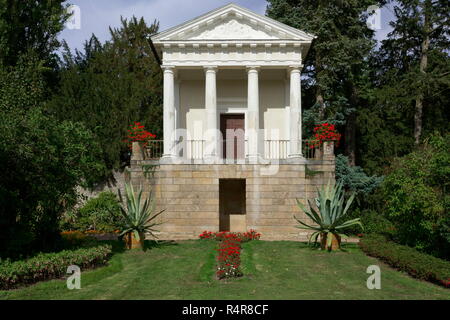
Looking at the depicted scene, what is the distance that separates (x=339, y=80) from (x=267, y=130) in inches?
277

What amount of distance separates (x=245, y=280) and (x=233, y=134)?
11.5 m

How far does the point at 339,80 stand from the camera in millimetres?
23891

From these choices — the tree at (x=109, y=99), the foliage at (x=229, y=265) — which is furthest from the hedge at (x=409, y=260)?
the tree at (x=109, y=99)

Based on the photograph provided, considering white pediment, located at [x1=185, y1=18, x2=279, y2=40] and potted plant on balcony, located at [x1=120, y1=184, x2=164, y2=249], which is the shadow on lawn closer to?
potted plant on balcony, located at [x1=120, y1=184, x2=164, y2=249]

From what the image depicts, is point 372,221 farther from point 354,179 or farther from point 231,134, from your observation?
point 231,134

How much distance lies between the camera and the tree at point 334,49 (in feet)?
72.6

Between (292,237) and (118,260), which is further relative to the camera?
(292,237)

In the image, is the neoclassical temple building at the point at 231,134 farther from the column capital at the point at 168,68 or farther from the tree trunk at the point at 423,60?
the tree trunk at the point at 423,60

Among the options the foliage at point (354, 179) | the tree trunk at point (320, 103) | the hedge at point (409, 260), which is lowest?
the hedge at point (409, 260)

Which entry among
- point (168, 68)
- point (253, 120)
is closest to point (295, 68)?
point (253, 120)

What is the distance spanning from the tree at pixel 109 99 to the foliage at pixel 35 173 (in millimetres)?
11086
